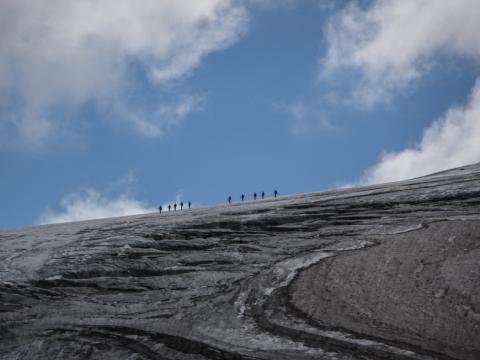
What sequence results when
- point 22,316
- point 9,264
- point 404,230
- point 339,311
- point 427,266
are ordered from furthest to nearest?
point 9,264
point 404,230
point 22,316
point 427,266
point 339,311

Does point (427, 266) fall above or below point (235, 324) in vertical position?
above

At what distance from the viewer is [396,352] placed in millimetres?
5188

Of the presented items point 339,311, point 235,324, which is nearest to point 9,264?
point 235,324

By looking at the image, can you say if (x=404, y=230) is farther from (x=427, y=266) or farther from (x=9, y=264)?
(x=9, y=264)

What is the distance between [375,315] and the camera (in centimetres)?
599

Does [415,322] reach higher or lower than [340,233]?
lower

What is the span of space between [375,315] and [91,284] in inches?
183

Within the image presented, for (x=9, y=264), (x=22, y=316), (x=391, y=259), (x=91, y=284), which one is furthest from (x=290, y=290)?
(x=9, y=264)

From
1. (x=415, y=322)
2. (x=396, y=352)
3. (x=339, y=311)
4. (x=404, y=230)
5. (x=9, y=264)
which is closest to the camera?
(x=396, y=352)

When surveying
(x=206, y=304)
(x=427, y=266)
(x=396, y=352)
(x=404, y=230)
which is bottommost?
(x=396, y=352)

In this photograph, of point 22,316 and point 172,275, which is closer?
point 22,316

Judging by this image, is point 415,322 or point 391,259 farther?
point 391,259

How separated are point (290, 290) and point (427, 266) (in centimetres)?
179

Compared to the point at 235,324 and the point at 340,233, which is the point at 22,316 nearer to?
the point at 235,324
